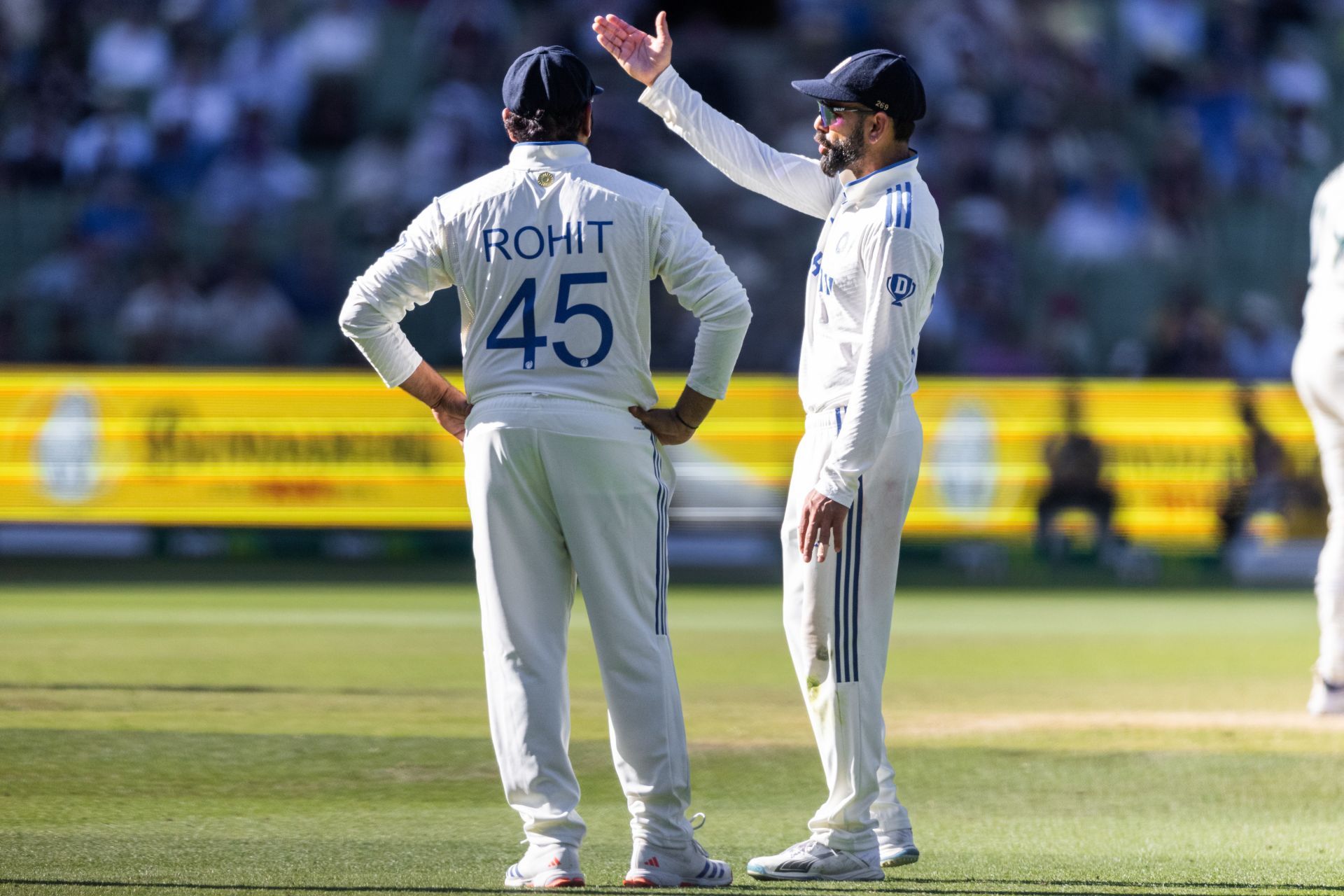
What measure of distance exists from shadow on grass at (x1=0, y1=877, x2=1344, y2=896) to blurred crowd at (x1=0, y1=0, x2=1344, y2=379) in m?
11.5

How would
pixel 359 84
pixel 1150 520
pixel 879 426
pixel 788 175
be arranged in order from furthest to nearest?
pixel 359 84 → pixel 1150 520 → pixel 788 175 → pixel 879 426

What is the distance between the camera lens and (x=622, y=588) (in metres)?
4.44

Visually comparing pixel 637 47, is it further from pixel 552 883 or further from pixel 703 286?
pixel 552 883

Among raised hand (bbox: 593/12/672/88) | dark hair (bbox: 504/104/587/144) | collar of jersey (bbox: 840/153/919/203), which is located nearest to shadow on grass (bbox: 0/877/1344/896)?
collar of jersey (bbox: 840/153/919/203)

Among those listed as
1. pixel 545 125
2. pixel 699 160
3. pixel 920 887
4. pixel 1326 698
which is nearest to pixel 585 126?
pixel 545 125

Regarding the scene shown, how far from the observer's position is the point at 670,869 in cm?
439

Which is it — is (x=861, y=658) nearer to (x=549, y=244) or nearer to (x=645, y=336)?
(x=645, y=336)

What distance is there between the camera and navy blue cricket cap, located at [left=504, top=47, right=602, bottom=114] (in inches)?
174

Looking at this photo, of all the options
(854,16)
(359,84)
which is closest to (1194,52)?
(854,16)

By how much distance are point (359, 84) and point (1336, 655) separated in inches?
534

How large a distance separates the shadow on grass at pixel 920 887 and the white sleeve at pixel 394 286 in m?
1.23

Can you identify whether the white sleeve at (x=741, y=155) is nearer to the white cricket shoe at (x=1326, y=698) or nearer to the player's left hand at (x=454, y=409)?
the player's left hand at (x=454, y=409)

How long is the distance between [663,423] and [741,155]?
39.3 inches

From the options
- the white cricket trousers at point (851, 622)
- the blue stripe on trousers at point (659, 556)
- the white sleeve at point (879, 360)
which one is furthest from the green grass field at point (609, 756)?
the white sleeve at point (879, 360)
